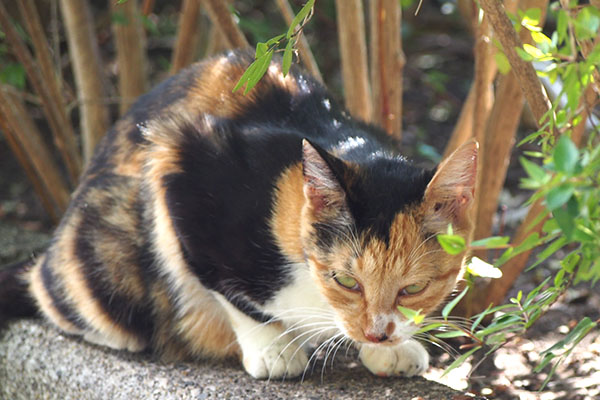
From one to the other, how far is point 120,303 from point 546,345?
1.51m

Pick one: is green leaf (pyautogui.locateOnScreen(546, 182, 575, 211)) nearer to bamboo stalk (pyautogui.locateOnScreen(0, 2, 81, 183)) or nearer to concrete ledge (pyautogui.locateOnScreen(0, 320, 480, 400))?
concrete ledge (pyautogui.locateOnScreen(0, 320, 480, 400))

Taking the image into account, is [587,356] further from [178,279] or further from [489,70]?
[178,279]

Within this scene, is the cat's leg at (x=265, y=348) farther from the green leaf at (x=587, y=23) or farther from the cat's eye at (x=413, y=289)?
the green leaf at (x=587, y=23)

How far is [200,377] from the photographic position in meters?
2.42

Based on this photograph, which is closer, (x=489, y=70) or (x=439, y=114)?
(x=489, y=70)

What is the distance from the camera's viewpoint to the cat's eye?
6.59ft

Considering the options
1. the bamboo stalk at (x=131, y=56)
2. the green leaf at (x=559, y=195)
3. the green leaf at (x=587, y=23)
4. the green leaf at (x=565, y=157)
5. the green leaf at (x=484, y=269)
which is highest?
the bamboo stalk at (x=131, y=56)

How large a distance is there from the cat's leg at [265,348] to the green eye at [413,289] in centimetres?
46

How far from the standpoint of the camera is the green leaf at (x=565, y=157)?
110cm

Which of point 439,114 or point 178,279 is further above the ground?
point 178,279

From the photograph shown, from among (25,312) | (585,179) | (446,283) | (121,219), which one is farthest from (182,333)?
(585,179)

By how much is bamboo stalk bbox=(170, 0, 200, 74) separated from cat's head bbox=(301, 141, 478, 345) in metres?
1.56

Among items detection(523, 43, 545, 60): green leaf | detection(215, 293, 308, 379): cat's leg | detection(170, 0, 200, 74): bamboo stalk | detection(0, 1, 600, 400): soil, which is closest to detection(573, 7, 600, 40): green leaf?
detection(523, 43, 545, 60): green leaf

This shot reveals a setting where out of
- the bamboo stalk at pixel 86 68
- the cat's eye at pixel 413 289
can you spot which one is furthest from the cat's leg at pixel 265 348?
the bamboo stalk at pixel 86 68
